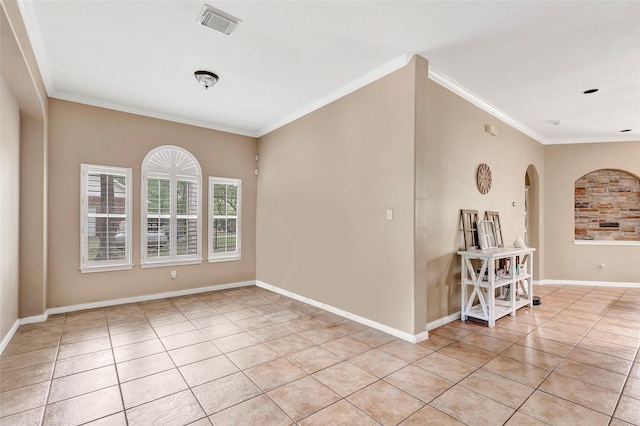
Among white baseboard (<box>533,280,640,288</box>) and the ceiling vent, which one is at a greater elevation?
the ceiling vent

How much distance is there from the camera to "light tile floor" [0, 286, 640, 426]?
204 centimetres

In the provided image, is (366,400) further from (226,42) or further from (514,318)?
(226,42)

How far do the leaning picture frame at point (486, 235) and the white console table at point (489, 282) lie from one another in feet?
0.50

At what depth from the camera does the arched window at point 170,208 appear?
15.7 ft

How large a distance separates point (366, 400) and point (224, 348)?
1508mm

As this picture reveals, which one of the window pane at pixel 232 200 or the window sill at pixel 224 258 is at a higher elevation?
the window pane at pixel 232 200

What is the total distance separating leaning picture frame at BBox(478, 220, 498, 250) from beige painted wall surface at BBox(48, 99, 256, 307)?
157 inches

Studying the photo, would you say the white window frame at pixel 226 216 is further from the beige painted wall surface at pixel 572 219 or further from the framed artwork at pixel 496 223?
the beige painted wall surface at pixel 572 219

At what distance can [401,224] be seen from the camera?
3.27 m

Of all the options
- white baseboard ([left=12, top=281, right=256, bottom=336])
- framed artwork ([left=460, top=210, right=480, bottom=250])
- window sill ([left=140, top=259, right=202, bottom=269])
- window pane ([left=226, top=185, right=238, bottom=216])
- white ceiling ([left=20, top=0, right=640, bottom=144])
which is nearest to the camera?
white ceiling ([left=20, top=0, right=640, bottom=144])

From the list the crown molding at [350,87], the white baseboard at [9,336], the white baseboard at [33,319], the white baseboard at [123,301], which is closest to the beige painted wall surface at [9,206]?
the white baseboard at [9,336]

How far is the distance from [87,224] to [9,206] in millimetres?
1146

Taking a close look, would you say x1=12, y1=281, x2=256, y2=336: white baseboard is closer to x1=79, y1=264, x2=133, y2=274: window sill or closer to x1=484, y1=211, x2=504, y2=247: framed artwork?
x1=79, y1=264, x2=133, y2=274: window sill

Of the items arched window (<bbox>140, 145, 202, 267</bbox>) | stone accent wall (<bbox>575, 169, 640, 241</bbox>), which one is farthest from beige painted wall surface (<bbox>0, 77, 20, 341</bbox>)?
stone accent wall (<bbox>575, 169, 640, 241</bbox>)
